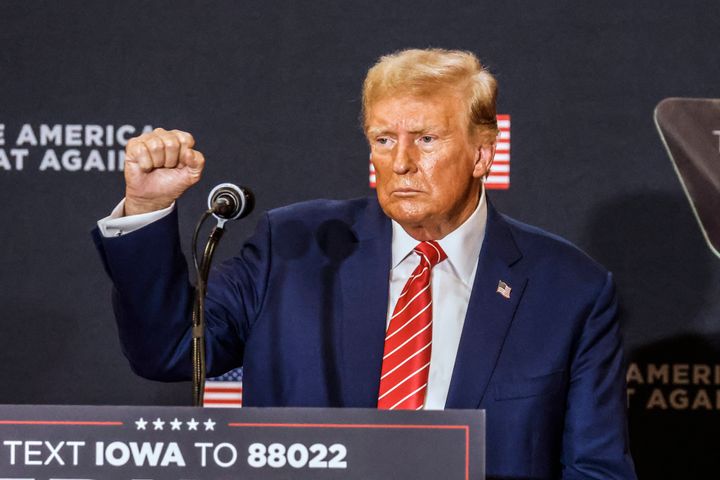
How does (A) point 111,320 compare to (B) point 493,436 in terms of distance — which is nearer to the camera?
(B) point 493,436

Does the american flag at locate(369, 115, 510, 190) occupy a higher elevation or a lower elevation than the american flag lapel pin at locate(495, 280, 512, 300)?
higher

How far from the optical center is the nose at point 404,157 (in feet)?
5.36

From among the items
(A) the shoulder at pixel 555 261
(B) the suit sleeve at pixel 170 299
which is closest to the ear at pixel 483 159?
(A) the shoulder at pixel 555 261

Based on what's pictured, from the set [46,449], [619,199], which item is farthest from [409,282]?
[619,199]

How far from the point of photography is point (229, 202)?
129cm

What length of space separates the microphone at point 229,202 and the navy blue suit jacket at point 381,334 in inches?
10.0

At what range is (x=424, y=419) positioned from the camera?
112cm

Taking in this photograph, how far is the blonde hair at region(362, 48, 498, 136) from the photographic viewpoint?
5.49 ft

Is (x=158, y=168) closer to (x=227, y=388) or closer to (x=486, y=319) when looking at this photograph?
(x=486, y=319)

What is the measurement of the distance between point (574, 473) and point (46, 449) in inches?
35.3

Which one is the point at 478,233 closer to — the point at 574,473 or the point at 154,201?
the point at 574,473

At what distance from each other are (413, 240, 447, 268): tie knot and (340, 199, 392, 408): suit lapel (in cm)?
5

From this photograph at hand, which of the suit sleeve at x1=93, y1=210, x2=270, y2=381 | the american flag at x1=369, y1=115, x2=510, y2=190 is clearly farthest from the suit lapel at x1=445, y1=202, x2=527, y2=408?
the american flag at x1=369, y1=115, x2=510, y2=190

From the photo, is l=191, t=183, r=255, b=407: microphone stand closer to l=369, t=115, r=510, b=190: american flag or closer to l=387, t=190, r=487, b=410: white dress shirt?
l=387, t=190, r=487, b=410: white dress shirt
